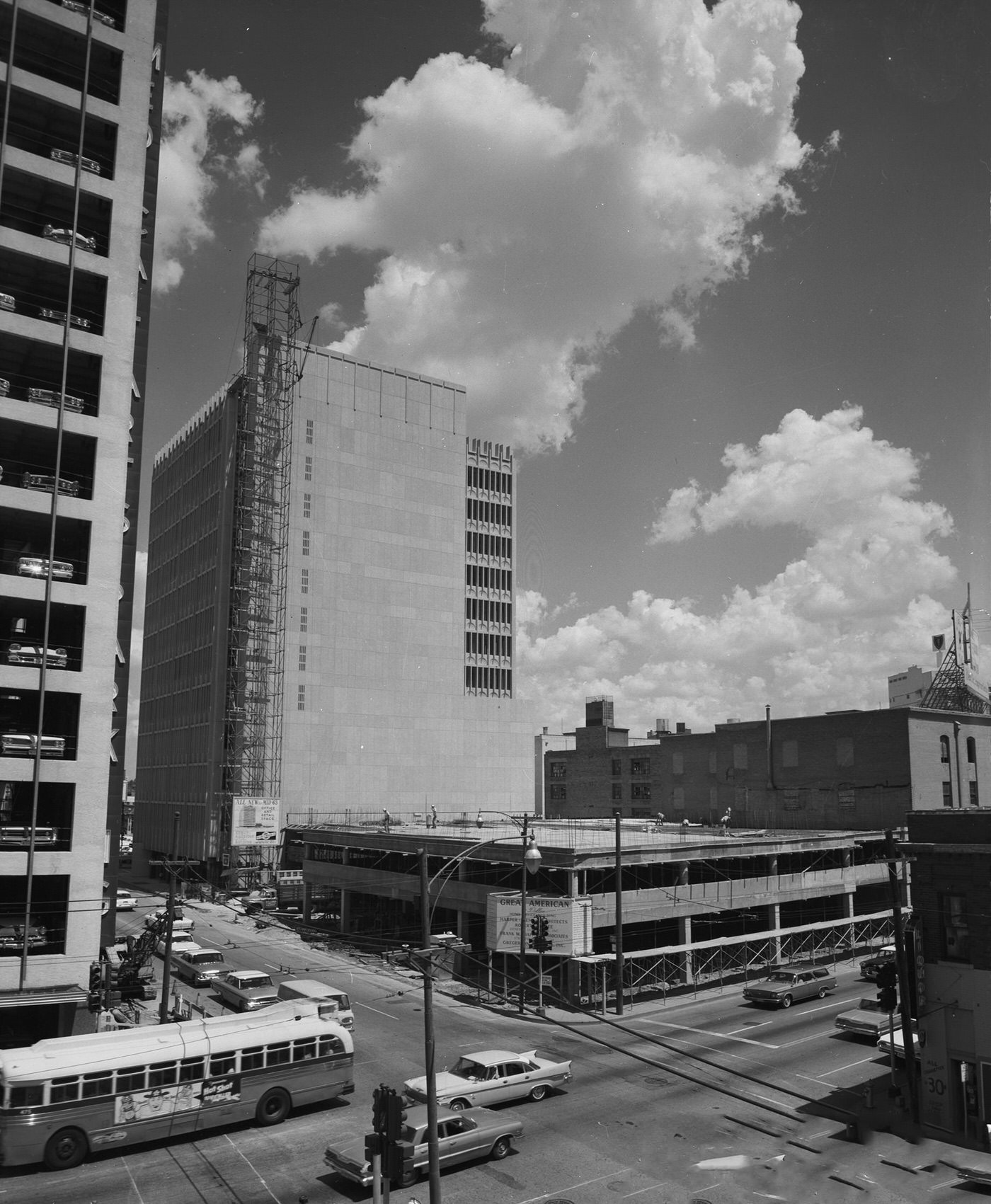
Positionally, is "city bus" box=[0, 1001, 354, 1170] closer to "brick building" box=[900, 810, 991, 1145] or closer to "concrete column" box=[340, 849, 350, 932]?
"brick building" box=[900, 810, 991, 1145]

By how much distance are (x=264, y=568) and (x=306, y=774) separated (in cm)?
2104

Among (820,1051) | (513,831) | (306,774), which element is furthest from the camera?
(306,774)

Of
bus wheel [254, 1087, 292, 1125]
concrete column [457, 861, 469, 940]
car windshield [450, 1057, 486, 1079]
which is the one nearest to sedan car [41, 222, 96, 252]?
bus wheel [254, 1087, 292, 1125]

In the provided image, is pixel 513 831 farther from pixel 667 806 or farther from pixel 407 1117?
pixel 407 1117

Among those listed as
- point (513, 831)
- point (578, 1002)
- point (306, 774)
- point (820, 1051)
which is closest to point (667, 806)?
point (513, 831)

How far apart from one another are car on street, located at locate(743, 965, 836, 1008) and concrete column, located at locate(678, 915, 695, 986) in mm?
3346

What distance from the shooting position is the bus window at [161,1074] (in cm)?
2345

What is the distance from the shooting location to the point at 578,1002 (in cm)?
4131

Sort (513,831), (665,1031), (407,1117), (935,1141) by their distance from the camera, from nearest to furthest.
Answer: (407,1117)
(935,1141)
(665,1031)
(513,831)

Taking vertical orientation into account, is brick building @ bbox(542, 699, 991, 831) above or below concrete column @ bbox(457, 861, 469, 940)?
above

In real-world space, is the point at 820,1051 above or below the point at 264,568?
below

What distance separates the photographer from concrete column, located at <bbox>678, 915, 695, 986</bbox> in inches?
1791

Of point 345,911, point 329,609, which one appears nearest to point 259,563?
point 329,609

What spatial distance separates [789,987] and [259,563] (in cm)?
6711
